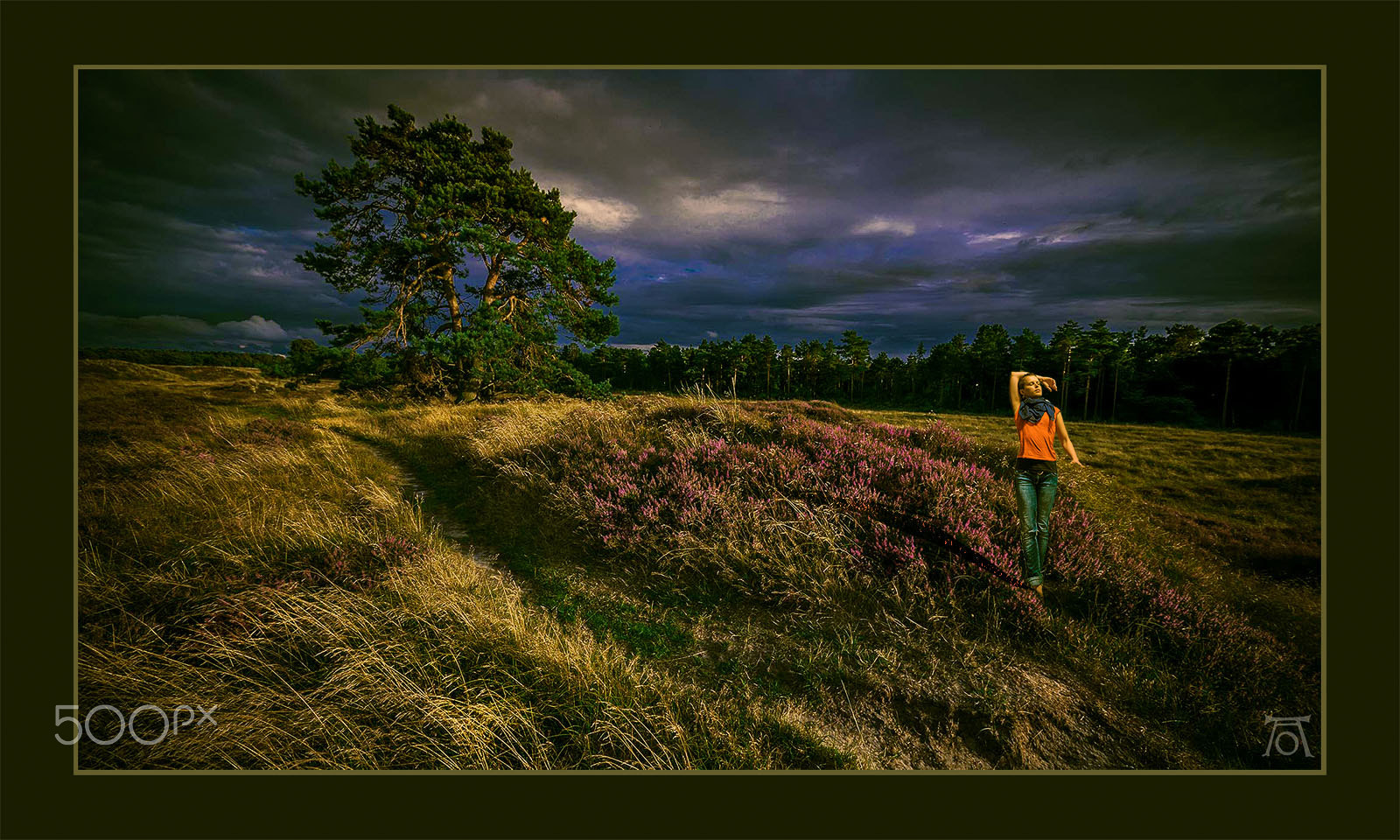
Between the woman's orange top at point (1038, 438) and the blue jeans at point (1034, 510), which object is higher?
the woman's orange top at point (1038, 438)

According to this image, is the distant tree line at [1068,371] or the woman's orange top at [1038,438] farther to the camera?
the distant tree line at [1068,371]

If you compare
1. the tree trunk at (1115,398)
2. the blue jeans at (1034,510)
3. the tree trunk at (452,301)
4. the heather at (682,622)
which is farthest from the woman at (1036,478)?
the tree trunk at (1115,398)

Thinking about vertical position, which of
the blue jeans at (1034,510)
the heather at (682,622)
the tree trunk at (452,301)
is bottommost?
the heather at (682,622)

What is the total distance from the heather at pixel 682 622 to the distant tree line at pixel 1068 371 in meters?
2.36

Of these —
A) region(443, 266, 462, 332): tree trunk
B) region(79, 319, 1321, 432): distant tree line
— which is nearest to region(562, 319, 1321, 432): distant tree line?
region(79, 319, 1321, 432): distant tree line

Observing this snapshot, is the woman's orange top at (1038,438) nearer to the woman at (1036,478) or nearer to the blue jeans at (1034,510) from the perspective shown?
the woman at (1036,478)

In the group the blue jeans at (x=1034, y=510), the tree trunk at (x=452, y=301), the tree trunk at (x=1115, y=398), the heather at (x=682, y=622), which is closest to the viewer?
the heather at (x=682, y=622)

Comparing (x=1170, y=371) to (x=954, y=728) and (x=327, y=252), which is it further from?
(x=327, y=252)

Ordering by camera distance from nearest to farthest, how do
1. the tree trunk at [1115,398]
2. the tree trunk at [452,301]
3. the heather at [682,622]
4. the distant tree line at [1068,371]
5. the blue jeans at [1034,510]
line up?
the heather at [682,622]
the blue jeans at [1034,510]
the distant tree line at [1068,371]
the tree trunk at [452,301]
the tree trunk at [1115,398]

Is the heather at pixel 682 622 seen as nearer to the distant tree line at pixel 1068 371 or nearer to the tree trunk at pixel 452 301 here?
the distant tree line at pixel 1068 371

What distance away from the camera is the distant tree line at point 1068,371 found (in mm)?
6896

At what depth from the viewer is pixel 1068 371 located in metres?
37.2

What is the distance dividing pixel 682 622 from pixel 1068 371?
49.0m

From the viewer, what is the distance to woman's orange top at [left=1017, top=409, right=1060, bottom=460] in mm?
3906
